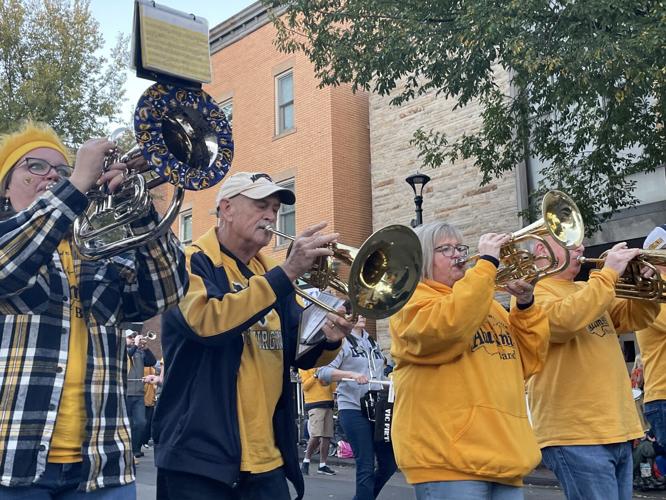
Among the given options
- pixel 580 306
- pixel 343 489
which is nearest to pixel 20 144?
pixel 580 306

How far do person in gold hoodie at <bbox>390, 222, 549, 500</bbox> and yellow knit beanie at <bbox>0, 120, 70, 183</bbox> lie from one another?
1768 millimetres

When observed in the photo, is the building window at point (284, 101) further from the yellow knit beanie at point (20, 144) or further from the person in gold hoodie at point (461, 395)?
the yellow knit beanie at point (20, 144)

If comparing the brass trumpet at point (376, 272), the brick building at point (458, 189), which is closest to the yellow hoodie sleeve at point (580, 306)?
the brass trumpet at point (376, 272)

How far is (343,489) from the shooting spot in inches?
381

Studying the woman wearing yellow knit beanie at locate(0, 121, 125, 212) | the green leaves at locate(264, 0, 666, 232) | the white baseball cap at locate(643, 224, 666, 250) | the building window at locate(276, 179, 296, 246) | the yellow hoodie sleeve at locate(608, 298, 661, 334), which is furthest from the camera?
the building window at locate(276, 179, 296, 246)

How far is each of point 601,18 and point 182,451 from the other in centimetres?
681

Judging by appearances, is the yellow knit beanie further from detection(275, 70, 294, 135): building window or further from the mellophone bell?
detection(275, 70, 294, 135): building window

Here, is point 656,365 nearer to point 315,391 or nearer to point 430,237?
point 430,237

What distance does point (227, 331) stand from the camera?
3.21m

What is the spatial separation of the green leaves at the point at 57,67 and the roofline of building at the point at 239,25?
11.4ft

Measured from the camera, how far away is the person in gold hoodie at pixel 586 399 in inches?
163

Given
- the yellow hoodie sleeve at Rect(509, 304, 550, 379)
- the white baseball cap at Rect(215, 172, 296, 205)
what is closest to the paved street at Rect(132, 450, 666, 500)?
the yellow hoodie sleeve at Rect(509, 304, 550, 379)

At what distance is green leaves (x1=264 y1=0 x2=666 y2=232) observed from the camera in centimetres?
817

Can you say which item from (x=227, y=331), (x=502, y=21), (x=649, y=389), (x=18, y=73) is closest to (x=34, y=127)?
(x=227, y=331)
